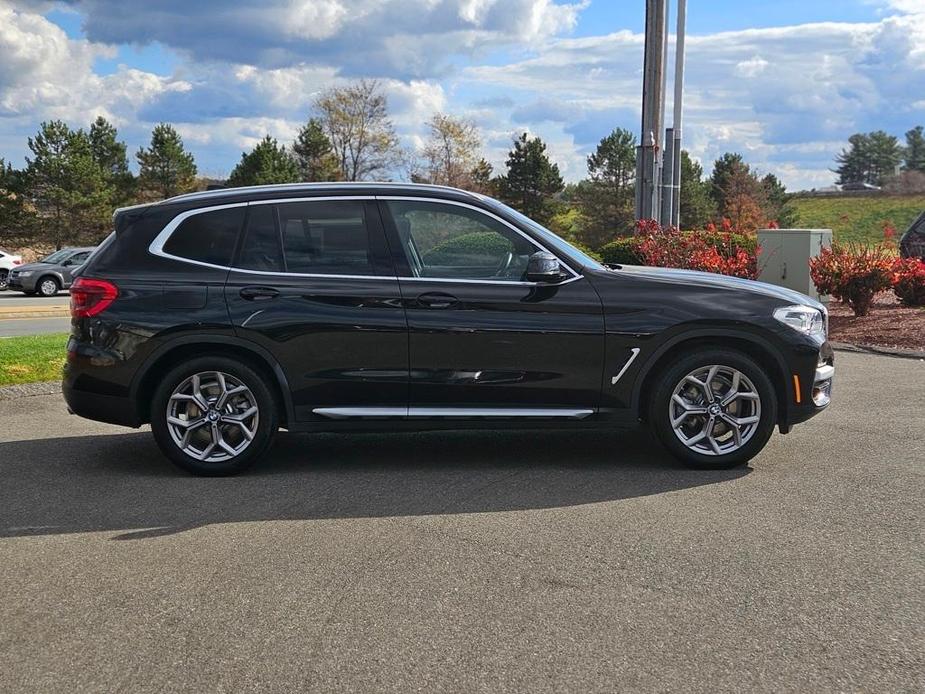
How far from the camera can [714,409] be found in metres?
6.39

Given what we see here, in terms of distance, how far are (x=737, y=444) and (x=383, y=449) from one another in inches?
96.5

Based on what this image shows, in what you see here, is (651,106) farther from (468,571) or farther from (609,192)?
(609,192)

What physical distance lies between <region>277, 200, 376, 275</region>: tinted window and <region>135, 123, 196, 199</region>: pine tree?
58174 mm

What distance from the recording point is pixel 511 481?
6.22 metres

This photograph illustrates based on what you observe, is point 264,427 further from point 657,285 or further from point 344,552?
point 657,285

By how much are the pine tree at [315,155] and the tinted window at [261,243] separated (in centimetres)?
5997

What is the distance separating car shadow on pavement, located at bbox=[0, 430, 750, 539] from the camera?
5.60 m

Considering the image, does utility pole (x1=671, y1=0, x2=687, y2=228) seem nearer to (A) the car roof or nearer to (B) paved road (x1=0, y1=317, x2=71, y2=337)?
(B) paved road (x1=0, y1=317, x2=71, y2=337)

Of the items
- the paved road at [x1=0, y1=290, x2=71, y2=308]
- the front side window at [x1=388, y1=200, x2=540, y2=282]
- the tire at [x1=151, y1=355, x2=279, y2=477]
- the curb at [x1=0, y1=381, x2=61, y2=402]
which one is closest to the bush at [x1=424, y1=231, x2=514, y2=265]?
the front side window at [x1=388, y1=200, x2=540, y2=282]

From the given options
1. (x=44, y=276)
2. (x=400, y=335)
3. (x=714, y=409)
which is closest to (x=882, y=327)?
(x=714, y=409)

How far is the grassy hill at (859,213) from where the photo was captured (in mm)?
66938

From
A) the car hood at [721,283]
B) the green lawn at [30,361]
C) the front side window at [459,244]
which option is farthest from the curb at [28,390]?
the car hood at [721,283]

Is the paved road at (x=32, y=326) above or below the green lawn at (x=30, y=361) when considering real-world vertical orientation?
below

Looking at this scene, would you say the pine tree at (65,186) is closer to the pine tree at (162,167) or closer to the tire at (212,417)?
the pine tree at (162,167)
